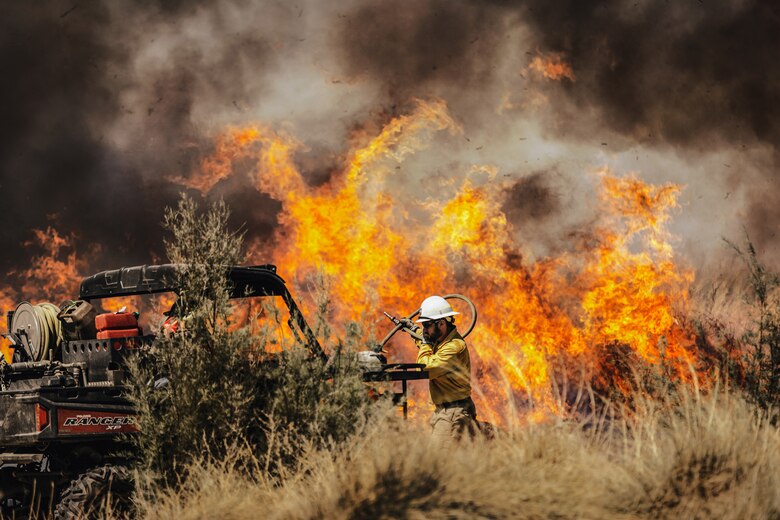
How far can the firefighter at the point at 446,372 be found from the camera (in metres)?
9.55

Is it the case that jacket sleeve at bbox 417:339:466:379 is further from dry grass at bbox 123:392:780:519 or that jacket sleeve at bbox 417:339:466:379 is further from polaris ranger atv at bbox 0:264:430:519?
dry grass at bbox 123:392:780:519

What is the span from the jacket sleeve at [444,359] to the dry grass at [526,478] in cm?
184

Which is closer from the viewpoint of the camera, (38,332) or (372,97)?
(38,332)

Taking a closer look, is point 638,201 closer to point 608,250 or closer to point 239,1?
point 608,250

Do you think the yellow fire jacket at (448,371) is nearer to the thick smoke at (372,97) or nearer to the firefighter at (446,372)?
the firefighter at (446,372)

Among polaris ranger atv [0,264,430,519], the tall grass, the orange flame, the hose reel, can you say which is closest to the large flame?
the orange flame

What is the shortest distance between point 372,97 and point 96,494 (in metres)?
18.2

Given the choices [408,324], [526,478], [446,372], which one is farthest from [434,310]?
[526,478]

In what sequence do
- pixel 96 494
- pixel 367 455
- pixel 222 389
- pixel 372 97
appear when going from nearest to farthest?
1. pixel 367 455
2. pixel 96 494
3. pixel 222 389
4. pixel 372 97

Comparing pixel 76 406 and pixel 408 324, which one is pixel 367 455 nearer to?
pixel 76 406

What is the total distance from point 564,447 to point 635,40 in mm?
20436

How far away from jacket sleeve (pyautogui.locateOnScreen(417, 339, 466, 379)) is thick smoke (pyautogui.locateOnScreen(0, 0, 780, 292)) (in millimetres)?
13914

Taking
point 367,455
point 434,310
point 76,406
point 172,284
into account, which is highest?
point 172,284

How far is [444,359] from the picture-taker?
9.67 metres
